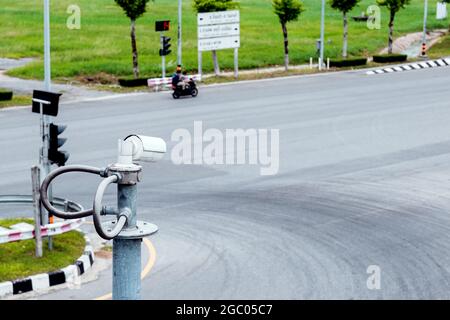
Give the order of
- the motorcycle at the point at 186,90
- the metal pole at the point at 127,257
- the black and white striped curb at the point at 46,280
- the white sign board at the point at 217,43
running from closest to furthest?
the metal pole at the point at 127,257 → the black and white striped curb at the point at 46,280 → the motorcycle at the point at 186,90 → the white sign board at the point at 217,43

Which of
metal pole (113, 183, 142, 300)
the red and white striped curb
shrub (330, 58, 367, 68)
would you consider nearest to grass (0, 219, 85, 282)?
the red and white striped curb

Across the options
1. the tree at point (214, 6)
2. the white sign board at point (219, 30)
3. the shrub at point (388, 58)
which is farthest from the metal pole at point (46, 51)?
the shrub at point (388, 58)

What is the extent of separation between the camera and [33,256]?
51.9 feet

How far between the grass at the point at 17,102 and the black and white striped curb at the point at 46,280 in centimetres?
2234

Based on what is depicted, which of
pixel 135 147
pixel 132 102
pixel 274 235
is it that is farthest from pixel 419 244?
pixel 132 102

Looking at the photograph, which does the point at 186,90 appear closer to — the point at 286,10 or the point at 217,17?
the point at 217,17

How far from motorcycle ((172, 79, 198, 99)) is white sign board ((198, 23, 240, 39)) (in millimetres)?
7514

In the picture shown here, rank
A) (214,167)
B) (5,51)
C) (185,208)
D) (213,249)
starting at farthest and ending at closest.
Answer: (5,51) → (214,167) → (185,208) → (213,249)

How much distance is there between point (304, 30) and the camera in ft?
238

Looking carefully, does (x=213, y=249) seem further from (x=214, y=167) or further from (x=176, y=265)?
(x=214, y=167)

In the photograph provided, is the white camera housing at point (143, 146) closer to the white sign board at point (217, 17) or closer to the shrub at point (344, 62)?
the white sign board at point (217, 17)

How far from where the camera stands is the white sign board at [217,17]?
47.2m

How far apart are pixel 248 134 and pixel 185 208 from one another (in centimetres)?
1051

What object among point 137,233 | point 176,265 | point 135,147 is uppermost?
point 135,147
